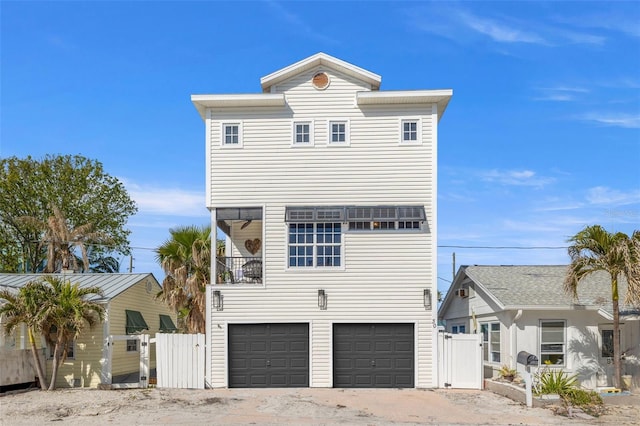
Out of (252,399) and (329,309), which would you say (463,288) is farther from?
(252,399)

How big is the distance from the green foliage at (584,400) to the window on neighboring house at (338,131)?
10153mm

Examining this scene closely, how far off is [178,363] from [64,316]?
376 centimetres

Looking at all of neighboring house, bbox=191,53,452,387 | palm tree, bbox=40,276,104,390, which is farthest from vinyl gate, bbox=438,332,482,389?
palm tree, bbox=40,276,104,390

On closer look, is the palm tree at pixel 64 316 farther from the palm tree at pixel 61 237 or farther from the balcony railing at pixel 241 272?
the palm tree at pixel 61 237

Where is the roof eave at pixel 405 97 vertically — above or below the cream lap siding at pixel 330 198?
above

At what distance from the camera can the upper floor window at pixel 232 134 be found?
848 inches

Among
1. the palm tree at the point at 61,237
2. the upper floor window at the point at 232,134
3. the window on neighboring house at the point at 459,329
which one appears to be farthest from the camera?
the palm tree at the point at 61,237

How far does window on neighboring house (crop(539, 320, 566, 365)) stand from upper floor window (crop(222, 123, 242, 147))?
37.8 feet

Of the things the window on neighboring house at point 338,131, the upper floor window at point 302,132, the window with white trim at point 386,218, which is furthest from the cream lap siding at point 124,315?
the window on neighboring house at point 338,131

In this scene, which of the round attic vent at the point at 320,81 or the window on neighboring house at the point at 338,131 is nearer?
the window on neighboring house at the point at 338,131

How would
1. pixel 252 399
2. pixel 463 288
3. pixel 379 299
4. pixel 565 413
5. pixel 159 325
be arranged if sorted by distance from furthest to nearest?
pixel 159 325, pixel 463 288, pixel 379 299, pixel 252 399, pixel 565 413

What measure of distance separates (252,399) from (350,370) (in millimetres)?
3694

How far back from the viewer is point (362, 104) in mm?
21453

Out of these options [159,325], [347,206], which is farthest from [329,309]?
[159,325]
